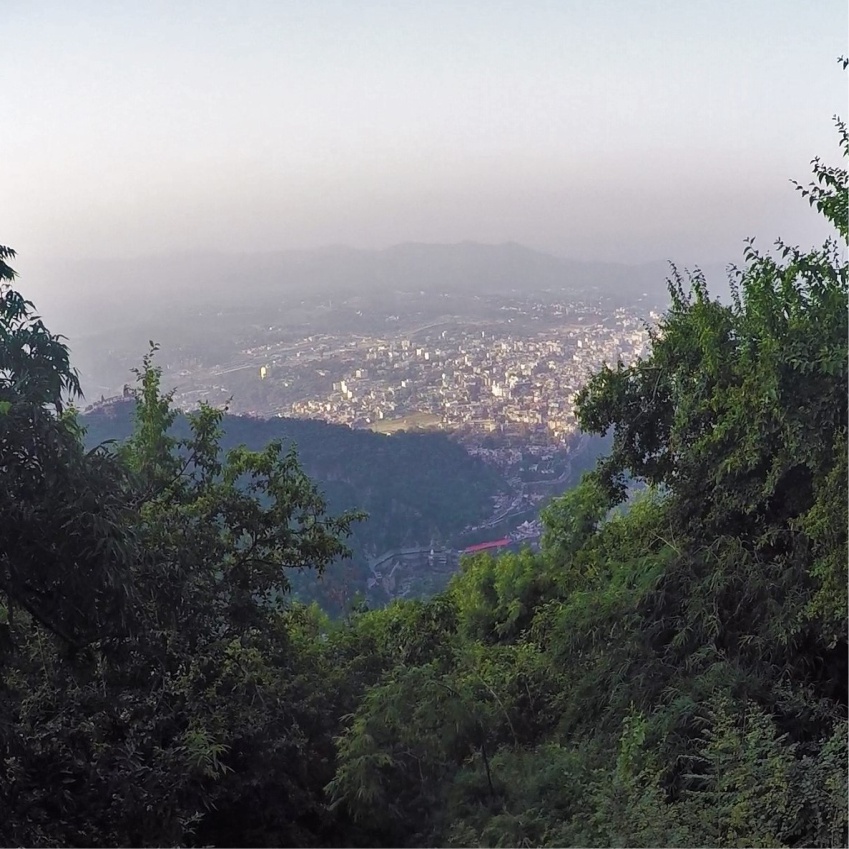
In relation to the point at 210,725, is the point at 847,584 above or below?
above

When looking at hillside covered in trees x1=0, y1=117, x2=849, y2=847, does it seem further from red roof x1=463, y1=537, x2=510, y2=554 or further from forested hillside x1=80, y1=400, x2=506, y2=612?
red roof x1=463, y1=537, x2=510, y2=554

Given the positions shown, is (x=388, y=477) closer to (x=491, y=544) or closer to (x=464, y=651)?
(x=491, y=544)

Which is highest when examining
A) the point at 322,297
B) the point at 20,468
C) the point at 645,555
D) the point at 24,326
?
the point at 322,297

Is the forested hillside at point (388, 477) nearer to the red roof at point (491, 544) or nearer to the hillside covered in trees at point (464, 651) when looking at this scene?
the red roof at point (491, 544)

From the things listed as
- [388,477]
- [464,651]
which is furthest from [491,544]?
[464,651]

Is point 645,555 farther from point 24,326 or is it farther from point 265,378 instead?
point 265,378

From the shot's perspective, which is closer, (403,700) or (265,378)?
(403,700)

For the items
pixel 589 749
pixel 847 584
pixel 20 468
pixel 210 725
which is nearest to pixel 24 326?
pixel 20 468

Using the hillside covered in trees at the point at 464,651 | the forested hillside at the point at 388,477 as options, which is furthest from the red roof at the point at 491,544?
the hillside covered in trees at the point at 464,651
